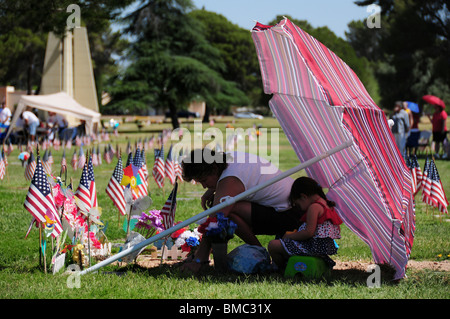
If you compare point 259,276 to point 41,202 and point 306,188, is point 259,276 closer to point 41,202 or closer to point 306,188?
point 306,188

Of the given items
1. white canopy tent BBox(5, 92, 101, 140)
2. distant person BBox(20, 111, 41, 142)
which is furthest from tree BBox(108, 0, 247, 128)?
distant person BBox(20, 111, 41, 142)

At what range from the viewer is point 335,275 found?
19.4 feet

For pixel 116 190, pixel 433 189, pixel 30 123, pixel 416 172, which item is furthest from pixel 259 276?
pixel 30 123

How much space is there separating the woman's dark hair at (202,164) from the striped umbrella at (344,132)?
0.76m

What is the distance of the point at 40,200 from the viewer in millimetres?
5625

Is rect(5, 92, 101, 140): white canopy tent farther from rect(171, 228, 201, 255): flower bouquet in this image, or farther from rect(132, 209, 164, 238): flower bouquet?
rect(171, 228, 201, 255): flower bouquet

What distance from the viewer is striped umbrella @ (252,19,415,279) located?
515 centimetres

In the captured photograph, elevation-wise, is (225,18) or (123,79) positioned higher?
(225,18)

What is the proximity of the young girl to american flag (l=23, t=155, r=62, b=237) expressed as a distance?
6.68ft

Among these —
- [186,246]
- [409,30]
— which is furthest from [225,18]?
[186,246]

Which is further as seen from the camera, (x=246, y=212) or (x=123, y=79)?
(x=123, y=79)

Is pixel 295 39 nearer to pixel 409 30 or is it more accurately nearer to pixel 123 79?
pixel 409 30

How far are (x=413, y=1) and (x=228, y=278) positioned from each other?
103ft
